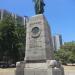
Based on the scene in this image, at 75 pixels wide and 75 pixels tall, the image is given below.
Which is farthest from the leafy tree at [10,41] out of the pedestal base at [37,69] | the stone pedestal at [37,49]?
the pedestal base at [37,69]

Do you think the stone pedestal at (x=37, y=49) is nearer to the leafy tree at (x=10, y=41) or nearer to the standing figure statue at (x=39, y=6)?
the standing figure statue at (x=39, y=6)

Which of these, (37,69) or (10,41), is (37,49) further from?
(10,41)

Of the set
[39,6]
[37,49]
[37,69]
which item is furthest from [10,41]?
[37,69]

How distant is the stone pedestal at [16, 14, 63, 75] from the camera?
1627 cm

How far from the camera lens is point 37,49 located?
16750 mm

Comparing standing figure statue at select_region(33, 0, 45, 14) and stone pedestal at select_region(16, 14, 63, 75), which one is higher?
standing figure statue at select_region(33, 0, 45, 14)

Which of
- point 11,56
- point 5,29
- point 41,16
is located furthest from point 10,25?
point 41,16

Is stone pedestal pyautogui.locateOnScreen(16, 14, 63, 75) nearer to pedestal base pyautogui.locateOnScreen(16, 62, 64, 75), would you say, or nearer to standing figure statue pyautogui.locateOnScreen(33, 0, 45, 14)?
pedestal base pyautogui.locateOnScreen(16, 62, 64, 75)

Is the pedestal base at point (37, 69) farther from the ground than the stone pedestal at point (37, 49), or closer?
closer

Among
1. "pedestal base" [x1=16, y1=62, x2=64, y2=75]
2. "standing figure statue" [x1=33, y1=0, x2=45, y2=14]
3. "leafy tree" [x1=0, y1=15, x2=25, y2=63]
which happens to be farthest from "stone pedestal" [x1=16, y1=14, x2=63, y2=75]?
"leafy tree" [x1=0, y1=15, x2=25, y2=63]

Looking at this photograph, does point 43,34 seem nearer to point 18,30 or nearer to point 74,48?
point 18,30

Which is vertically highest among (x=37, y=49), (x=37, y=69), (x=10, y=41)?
(x=10, y=41)

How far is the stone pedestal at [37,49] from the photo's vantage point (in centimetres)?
1627

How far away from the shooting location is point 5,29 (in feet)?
132
